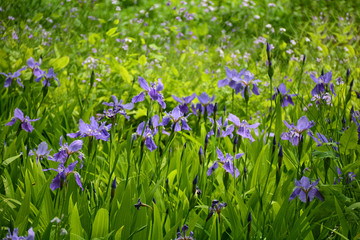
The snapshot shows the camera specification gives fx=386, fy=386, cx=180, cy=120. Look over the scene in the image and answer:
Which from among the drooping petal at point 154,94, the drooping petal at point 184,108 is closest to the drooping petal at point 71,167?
the drooping petal at point 154,94

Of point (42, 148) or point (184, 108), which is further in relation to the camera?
point (184, 108)

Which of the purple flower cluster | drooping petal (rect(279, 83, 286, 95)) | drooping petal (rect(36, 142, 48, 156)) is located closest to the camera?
the purple flower cluster

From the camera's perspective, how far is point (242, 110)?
3197 mm

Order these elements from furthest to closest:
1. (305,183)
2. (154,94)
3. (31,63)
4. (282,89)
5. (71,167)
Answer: (31,63) < (282,89) < (154,94) < (305,183) < (71,167)

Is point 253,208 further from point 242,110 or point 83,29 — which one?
point 83,29

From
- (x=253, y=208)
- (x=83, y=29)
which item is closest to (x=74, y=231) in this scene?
(x=253, y=208)

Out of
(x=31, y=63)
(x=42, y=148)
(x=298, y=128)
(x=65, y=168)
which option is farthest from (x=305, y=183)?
(x=31, y=63)

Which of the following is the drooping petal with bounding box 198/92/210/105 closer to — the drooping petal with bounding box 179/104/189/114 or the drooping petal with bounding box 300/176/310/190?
the drooping petal with bounding box 179/104/189/114

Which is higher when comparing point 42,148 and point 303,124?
point 303,124

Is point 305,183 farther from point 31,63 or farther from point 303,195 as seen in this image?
point 31,63

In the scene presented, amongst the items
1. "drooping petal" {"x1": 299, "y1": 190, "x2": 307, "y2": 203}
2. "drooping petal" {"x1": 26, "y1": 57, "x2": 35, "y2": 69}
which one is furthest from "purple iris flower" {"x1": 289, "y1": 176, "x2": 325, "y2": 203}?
"drooping petal" {"x1": 26, "y1": 57, "x2": 35, "y2": 69}

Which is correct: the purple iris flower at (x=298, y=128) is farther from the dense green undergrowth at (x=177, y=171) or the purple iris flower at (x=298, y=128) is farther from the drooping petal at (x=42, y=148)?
the drooping petal at (x=42, y=148)

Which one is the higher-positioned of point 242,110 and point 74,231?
point 74,231

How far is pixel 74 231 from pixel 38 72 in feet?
3.42
